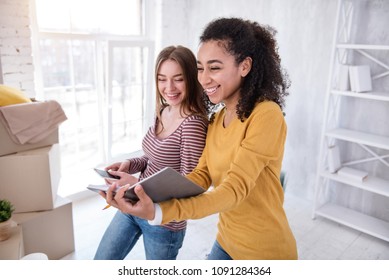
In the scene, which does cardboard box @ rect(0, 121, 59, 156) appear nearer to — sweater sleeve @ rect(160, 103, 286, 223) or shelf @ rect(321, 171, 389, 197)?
sweater sleeve @ rect(160, 103, 286, 223)

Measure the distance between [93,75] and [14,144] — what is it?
1481mm

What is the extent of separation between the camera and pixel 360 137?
8.79 feet

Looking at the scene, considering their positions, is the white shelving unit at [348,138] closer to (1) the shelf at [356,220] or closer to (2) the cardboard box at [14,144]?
(1) the shelf at [356,220]

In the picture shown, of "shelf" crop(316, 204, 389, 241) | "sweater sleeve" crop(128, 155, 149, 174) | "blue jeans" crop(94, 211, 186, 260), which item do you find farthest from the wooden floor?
"sweater sleeve" crop(128, 155, 149, 174)

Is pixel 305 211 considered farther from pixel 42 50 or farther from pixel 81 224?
pixel 42 50

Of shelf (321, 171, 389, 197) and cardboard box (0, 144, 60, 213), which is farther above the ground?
cardboard box (0, 144, 60, 213)

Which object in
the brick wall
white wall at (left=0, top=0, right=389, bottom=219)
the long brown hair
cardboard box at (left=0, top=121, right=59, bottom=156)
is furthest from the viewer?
white wall at (left=0, top=0, right=389, bottom=219)

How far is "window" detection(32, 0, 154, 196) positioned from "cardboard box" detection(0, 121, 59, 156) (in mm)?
882

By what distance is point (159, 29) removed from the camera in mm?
3668

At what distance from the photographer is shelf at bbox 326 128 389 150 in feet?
8.34

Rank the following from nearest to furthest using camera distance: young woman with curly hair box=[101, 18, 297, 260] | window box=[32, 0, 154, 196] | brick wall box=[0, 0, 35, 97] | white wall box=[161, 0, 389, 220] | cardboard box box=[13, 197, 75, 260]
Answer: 1. young woman with curly hair box=[101, 18, 297, 260]
2. cardboard box box=[13, 197, 75, 260]
3. brick wall box=[0, 0, 35, 97]
4. white wall box=[161, 0, 389, 220]
5. window box=[32, 0, 154, 196]

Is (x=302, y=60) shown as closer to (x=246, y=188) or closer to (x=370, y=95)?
(x=370, y=95)

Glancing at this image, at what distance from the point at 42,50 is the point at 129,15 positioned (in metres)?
1.06
